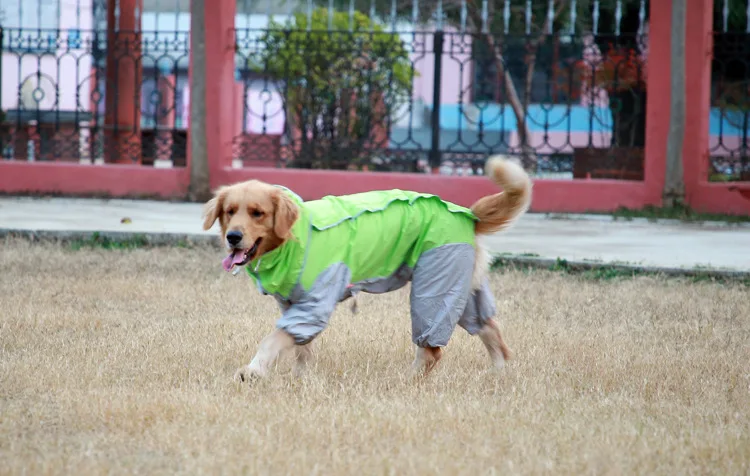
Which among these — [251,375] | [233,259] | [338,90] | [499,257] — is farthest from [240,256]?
[338,90]

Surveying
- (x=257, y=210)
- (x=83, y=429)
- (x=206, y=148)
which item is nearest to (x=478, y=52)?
(x=206, y=148)

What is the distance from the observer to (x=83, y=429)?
147 inches

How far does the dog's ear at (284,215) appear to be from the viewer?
4395 mm

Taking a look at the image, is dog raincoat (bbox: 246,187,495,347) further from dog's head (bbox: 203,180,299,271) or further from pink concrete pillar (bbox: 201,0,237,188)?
pink concrete pillar (bbox: 201,0,237,188)

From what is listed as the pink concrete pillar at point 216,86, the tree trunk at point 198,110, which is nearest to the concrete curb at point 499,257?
the tree trunk at point 198,110

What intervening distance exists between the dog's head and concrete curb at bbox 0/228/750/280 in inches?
154

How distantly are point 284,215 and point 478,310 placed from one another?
3.61 feet

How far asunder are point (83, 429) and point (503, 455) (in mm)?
1458

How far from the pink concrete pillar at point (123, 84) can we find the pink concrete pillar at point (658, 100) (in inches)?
241

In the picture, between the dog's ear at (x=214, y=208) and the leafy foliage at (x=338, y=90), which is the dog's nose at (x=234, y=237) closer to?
the dog's ear at (x=214, y=208)

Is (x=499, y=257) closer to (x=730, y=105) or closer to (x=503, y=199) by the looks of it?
(x=503, y=199)

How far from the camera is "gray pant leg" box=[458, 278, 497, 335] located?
16.1ft

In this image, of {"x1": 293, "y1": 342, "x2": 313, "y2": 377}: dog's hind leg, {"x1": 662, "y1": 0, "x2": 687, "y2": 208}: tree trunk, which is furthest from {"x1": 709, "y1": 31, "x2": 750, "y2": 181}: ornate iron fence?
{"x1": 293, "y1": 342, "x2": 313, "y2": 377}: dog's hind leg

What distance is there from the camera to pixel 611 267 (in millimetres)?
7918
